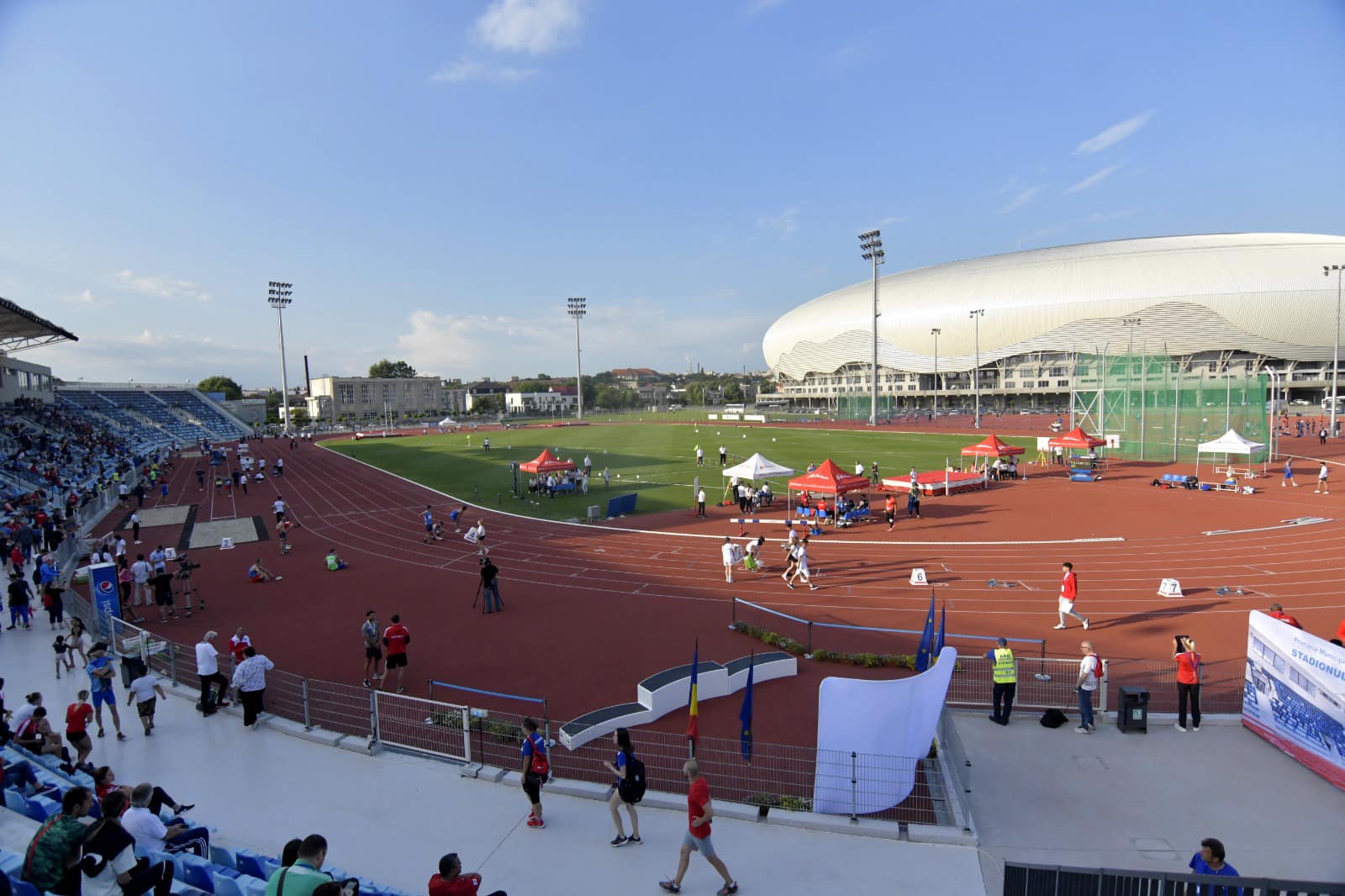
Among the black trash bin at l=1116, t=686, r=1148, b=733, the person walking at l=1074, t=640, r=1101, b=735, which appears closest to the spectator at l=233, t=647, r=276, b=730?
the person walking at l=1074, t=640, r=1101, b=735

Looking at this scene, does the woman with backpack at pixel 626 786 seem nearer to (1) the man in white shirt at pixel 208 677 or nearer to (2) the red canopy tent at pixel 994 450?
(1) the man in white shirt at pixel 208 677

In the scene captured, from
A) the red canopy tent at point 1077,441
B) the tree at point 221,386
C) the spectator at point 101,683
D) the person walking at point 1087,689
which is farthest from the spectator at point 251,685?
the tree at point 221,386

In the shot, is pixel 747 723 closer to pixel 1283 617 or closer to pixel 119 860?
pixel 119 860

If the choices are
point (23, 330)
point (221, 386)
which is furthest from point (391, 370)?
point (23, 330)

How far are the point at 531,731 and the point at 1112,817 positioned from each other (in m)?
6.33

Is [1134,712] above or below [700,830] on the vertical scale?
below

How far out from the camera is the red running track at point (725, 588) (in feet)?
39.8

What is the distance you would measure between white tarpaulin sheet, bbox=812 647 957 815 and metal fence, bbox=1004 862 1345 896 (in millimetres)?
1998

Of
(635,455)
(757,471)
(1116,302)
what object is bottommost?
(635,455)

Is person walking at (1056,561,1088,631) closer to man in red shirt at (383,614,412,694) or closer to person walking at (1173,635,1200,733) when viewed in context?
person walking at (1173,635,1200,733)

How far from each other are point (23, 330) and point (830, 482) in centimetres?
4219

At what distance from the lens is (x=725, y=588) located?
16.9 m

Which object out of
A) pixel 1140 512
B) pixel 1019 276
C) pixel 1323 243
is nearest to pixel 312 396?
pixel 1019 276

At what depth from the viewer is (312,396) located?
5108 inches
